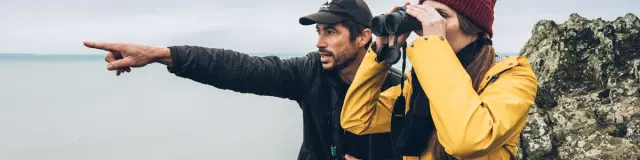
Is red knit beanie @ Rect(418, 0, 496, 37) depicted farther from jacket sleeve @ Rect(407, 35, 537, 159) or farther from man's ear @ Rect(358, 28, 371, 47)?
man's ear @ Rect(358, 28, 371, 47)

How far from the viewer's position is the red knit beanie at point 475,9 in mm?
2725

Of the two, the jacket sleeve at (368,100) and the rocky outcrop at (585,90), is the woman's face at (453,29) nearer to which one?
the jacket sleeve at (368,100)

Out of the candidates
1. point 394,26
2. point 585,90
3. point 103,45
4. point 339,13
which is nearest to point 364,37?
point 339,13

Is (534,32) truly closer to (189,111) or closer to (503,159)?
(503,159)

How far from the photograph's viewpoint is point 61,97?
159 metres

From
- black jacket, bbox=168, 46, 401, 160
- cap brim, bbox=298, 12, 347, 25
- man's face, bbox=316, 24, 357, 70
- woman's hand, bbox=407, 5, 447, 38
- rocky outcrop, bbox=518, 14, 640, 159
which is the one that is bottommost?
rocky outcrop, bbox=518, 14, 640, 159

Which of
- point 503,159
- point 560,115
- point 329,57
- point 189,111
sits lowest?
point 189,111

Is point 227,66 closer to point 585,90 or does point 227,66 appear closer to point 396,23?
point 396,23

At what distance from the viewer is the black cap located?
456 centimetres

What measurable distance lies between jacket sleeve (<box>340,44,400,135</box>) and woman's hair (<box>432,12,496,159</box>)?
0.51 m

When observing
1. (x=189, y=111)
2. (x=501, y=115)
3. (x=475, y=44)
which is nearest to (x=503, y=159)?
(x=501, y=115)

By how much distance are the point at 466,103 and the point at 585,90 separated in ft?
28.7

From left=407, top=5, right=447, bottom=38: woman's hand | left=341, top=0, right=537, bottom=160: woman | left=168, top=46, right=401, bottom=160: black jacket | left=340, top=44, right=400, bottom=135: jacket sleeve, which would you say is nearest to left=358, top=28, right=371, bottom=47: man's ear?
left=168, top=46, right=401, bottom=160: black jacket

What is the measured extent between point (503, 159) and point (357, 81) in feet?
3.12
